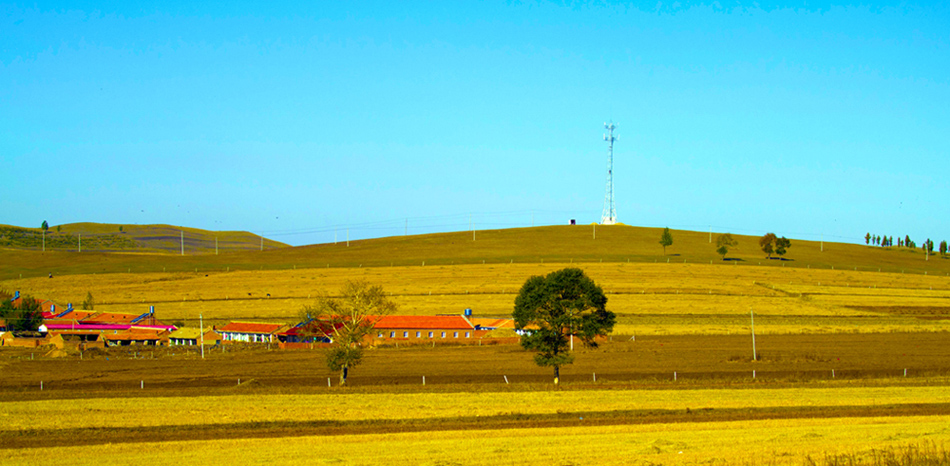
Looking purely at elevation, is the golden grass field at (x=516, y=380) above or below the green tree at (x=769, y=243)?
below

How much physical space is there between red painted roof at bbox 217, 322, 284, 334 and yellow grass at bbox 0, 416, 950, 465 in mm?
53351

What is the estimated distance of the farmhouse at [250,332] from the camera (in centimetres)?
7525

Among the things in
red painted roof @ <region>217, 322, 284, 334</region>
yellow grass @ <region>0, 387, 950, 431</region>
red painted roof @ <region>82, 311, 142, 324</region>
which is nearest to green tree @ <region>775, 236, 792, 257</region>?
red painted roof @ <region>217, 322, 284, 334</region>

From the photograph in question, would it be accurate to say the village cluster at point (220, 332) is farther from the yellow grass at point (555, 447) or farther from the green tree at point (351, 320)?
the yellow grass at point (555, 447)

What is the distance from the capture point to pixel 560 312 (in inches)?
1778

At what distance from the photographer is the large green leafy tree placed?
44.7 m

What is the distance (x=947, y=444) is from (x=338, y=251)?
129m

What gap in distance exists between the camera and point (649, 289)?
93812 mm

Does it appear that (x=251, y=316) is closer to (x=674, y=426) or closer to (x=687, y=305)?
(x=687, y=305)

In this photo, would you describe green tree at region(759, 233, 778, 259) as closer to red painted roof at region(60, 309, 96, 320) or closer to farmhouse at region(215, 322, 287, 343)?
farmhouse at region(215, 322, 287, 343)

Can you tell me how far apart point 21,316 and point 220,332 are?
28.7 meters

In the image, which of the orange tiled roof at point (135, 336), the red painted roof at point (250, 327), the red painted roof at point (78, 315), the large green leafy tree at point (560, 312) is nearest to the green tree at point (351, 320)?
the red painted roof at point (250, 327)

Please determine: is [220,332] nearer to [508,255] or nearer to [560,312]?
[560,312]

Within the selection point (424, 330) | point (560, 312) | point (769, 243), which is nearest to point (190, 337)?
point (424, 330)
